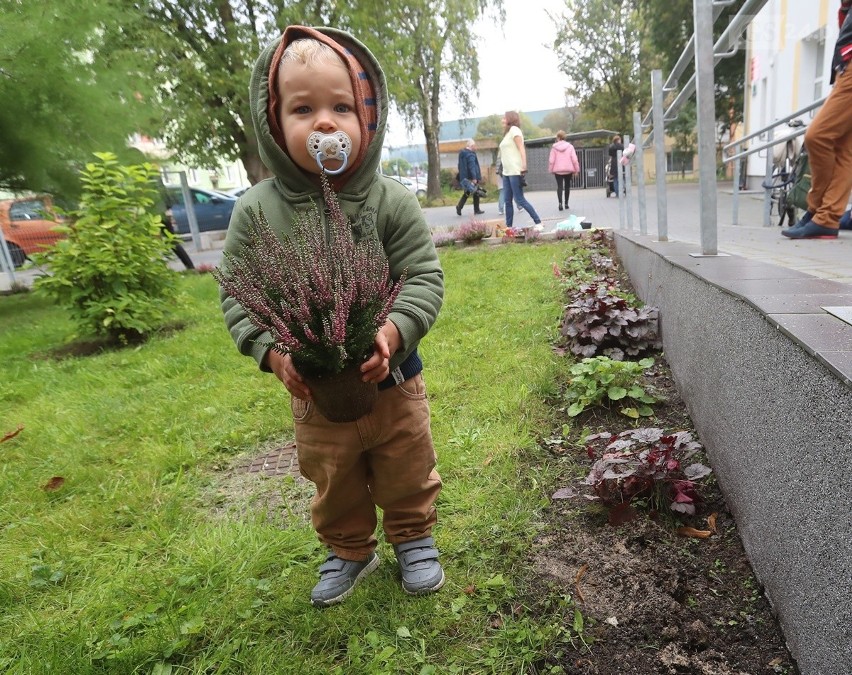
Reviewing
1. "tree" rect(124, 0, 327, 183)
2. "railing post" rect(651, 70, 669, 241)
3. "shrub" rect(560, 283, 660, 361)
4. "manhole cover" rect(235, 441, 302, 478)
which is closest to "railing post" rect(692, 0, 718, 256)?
"shrub" rect(560, 283, 660, 361)

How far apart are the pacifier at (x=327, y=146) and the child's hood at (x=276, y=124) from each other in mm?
94

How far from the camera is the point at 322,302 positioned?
1177 mm

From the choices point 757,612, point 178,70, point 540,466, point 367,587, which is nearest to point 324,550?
point 367,587

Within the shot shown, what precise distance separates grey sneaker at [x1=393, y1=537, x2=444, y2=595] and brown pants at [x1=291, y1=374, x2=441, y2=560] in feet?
0.09

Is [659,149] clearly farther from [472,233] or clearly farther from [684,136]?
[684,136]

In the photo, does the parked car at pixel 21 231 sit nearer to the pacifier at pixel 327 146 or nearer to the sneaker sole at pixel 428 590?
the pacifier at pixel 327 146

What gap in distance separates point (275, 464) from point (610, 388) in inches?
62.8

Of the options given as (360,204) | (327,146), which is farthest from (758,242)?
(327,146)

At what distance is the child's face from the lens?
142 cm

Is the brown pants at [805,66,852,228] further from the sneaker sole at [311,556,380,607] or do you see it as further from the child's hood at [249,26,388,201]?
the sneaker sole at [311,556,380,607]

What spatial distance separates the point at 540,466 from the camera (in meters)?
2.24

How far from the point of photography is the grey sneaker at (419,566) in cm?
169

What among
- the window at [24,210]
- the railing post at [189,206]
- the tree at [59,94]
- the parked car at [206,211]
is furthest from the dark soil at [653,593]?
the parked car at [206,211]

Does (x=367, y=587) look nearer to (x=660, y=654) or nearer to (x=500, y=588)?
(x=500, y=588)
